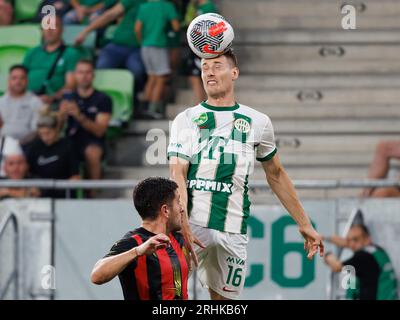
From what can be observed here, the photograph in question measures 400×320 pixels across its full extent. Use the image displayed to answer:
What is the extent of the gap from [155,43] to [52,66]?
3.71 feet

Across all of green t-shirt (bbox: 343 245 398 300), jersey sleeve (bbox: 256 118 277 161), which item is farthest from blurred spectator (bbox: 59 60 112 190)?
jersey sleeve (bbox: 256 118 277 161)

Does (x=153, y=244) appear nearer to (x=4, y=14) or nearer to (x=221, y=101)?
(x=221, y=101)

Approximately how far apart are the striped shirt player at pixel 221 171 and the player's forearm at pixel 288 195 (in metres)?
0.17

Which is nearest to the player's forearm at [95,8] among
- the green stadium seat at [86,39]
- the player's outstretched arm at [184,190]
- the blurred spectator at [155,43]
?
the green stadium seat at [86,39]

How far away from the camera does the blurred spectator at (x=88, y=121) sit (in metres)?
13.7

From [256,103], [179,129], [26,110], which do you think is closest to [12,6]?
[26,110]

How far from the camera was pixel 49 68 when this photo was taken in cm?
1442

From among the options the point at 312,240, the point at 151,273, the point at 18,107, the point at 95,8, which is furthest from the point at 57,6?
the point at 151,273

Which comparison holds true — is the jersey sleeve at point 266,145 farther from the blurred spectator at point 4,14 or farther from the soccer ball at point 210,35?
the blurred spectator at point 4,14

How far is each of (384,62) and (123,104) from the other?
10.3ft

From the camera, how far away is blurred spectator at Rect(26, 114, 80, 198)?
13.4m

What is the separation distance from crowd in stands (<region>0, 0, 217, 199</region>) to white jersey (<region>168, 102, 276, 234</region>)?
4127 mm

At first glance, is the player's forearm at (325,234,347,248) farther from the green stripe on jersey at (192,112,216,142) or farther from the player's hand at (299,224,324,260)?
the green stripe on jersey at (192,112,216,142)
